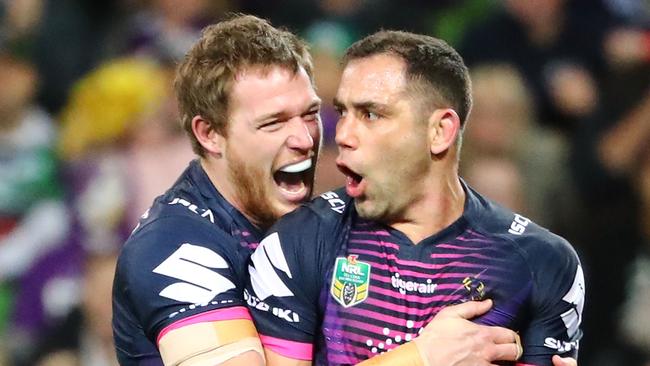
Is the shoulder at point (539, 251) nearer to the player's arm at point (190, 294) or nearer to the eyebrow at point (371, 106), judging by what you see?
the eyebrow at point (371, 106)

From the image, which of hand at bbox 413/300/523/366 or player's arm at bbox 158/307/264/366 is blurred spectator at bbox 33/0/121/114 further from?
hand at bbox 413/300/523/366

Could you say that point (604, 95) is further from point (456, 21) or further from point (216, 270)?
point (216, 270)

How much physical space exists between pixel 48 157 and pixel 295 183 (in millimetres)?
3075

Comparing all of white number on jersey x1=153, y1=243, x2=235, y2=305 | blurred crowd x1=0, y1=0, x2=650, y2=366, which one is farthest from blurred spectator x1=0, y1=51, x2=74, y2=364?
white number on jersey x1=153, y1=243, x2=235, y2=305

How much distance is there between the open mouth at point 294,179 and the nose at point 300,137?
6cm

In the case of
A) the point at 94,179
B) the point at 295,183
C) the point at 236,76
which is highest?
the point at 236,76

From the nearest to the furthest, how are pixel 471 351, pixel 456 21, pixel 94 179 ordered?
→ 1. pixel 471 351
2. pixel 94 179
3. pixel 456 21

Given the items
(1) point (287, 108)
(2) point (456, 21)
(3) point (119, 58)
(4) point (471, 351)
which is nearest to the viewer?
(4) point (471, 351)

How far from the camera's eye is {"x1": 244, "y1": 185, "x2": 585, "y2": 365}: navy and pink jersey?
3.90 meters

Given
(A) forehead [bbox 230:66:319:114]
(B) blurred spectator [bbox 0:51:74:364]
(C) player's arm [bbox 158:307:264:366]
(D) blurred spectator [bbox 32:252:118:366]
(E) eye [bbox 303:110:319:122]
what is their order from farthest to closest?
(B) blurred spectator [bbox 0:51:74:364], (D) blurred spectator [bbox 32:252:118:366], (E) eye [bbox 303:110:319:122], (A) forehead [bbox 230:66:319:114], (C) player's arm [bbox 158:307:264:366]

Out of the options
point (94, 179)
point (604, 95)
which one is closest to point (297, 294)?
point (94, 179)

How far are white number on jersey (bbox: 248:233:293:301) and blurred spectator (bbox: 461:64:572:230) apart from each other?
2714 millimetres

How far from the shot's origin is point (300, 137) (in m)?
4.33

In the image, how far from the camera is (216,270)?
4039 millimetres
